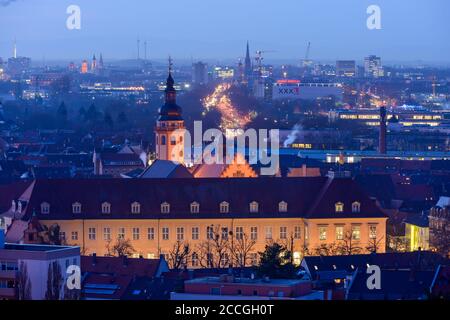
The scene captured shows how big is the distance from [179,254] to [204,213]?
7.78 feet

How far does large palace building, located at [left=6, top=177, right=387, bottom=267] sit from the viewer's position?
24922mm

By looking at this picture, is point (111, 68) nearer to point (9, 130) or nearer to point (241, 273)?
point (9, 130)

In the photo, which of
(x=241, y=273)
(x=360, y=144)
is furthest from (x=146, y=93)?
(x=241, y=273)

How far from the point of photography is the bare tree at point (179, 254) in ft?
73.6

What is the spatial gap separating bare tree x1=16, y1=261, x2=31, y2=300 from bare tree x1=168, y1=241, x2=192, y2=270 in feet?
19.5

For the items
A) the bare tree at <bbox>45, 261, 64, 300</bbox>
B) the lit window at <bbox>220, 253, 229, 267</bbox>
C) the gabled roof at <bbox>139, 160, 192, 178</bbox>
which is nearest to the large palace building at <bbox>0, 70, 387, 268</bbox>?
the lit window at <bbox>220, 253, 229, 267</bbox>

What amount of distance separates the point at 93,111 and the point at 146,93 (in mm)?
22904

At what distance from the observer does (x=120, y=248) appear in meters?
23.9

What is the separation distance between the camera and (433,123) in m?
79.1

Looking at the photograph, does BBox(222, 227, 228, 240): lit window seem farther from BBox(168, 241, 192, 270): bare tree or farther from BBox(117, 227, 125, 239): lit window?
BBox(117, 227, 125, 239): lit window

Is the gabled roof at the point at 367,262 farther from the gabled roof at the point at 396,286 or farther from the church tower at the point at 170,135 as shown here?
the church tower at the point at 170,135
